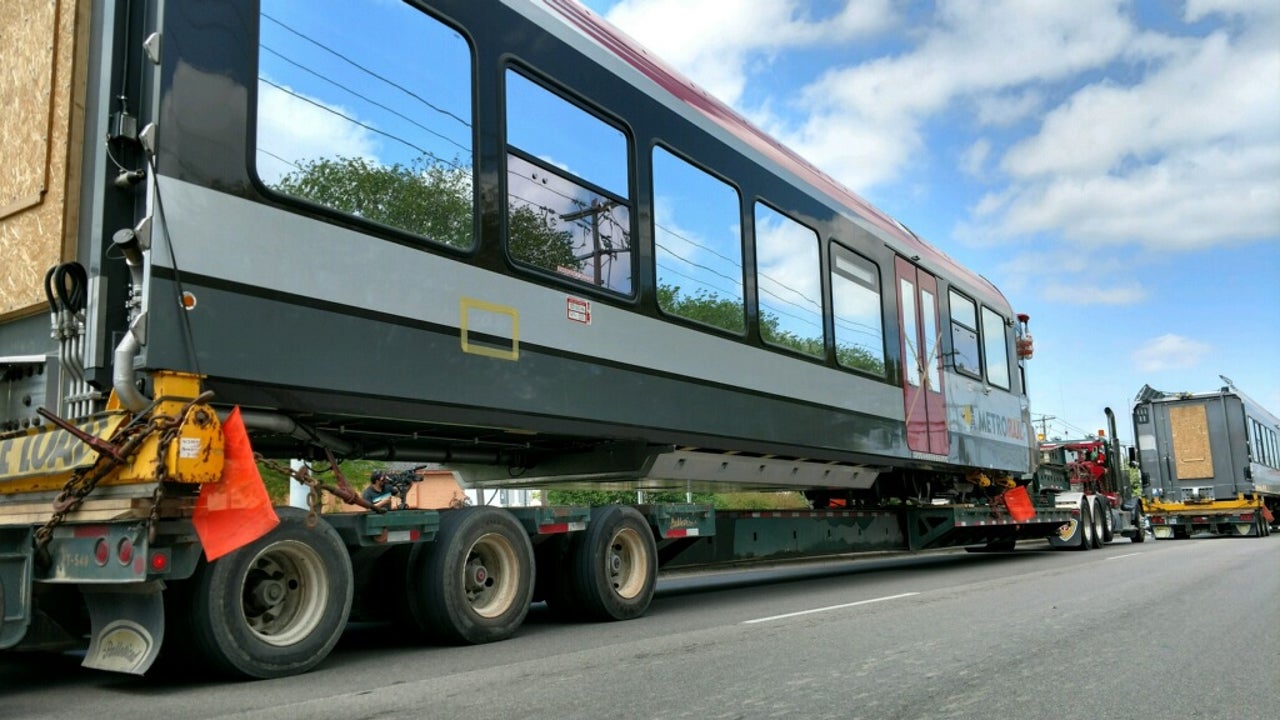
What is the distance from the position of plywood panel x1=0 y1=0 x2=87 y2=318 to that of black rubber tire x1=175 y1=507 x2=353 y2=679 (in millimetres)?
1613

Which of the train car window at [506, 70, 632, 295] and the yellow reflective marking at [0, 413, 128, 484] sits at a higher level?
the train car window at [506, 70, 632, 295]

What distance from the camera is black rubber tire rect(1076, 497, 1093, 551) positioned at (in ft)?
57.9

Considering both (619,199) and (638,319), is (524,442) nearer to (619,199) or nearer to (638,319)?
(638,319)

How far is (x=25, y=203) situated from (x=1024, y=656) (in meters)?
5.70

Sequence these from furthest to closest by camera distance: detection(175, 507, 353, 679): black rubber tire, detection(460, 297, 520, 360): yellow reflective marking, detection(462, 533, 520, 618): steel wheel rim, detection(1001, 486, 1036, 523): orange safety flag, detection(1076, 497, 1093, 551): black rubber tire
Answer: detection(1076, 497, 1093, 551): black rubber tire → detection(1001, 486, 1036, 523): orange safety flag → detection(462, 533, 520, 618): steel wheel rim → detection(460, 297, 520, 360): yellow reflective marking → detection(175, 507, 353, 679): black rubber tire

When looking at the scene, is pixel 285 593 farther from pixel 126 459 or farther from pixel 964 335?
pixel 964 335

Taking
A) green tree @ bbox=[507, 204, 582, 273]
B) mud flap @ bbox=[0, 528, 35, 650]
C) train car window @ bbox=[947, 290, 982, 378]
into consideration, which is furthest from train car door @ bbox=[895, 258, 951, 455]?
mud flap @ bbox=[0, 528, 35, 650]

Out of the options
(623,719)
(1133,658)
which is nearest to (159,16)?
(623,719)

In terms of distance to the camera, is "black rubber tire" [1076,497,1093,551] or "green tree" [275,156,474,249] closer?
"green tree" [275,156,474,249]

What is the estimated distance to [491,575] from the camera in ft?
20.8

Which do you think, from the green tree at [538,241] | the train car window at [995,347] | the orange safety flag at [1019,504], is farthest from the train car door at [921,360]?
→ the green tree at [538,241]

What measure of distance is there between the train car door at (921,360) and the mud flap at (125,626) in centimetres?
848

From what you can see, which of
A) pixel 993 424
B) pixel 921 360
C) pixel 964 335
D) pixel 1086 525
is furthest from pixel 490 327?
pixel 1086 525

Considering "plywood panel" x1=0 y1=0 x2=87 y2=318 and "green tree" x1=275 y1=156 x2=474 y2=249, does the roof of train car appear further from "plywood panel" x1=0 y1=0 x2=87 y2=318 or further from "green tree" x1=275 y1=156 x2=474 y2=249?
"plywood panel" x1=0 y1=0 x2=87 y2=318
